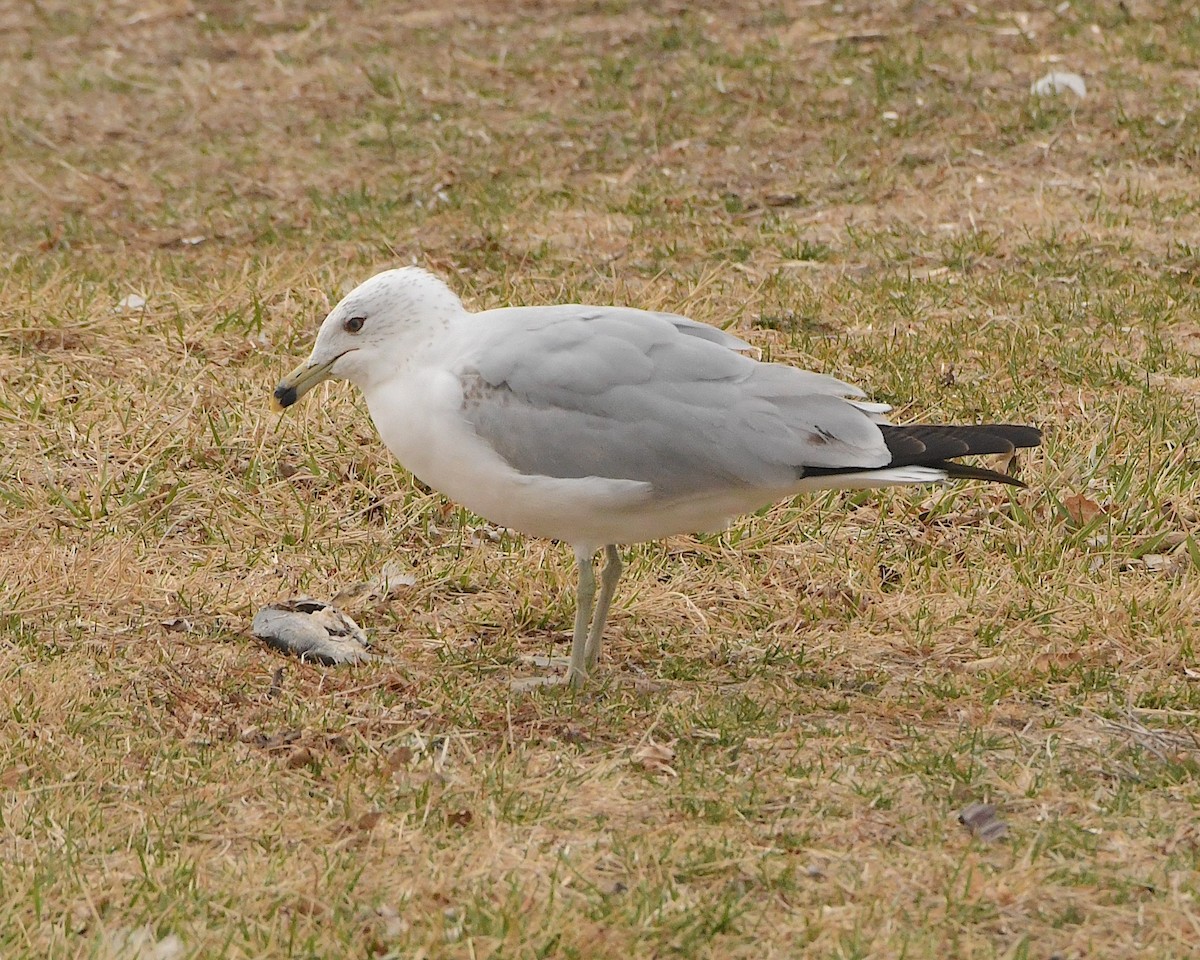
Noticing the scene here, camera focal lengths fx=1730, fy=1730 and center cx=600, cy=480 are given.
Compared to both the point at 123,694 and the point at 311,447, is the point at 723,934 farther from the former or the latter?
the point at 311,447

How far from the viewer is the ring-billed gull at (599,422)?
3.88 m

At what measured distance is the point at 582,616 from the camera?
412 cm

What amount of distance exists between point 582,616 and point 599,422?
0.51 metres

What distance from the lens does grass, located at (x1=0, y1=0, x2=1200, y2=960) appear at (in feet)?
10.4

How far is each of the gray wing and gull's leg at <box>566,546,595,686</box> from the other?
0.31 meters

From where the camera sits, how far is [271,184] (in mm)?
7969

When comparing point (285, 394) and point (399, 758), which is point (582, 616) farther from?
point (285, 394)

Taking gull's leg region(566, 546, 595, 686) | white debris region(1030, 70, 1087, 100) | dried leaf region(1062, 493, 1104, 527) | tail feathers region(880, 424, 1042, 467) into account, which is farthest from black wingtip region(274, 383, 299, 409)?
white debris region(1030, 70, 1087, 100)

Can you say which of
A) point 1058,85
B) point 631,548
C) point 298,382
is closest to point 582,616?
point 631,548

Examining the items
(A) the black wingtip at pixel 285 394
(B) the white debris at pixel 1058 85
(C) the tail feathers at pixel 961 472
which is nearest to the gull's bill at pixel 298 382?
(A) the black wingtip at pixel 285 394

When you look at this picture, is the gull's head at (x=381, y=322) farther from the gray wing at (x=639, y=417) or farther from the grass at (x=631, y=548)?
the grass at (x=631, y=548)

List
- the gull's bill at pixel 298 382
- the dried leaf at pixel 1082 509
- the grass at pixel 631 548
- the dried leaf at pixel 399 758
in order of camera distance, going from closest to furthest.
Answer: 1. the grass at pixel 631 548
2. the dried leaf at pixel 399 758
3. the gull's bill at pixel 298 382
4. the dried leaf at pixel 1082 509

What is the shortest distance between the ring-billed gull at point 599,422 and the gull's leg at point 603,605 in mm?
113

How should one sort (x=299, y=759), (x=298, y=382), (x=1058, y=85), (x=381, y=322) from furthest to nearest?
(x=1058, y=85), (x=298, y=382), (x=381, y=322), (x=299, y=759)
